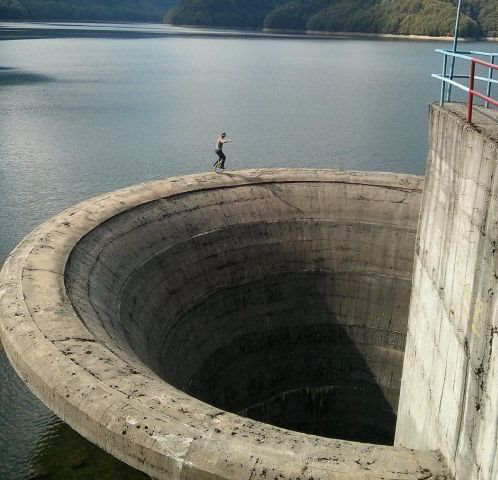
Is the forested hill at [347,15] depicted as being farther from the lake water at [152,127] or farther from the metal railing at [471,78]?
the metal railing at [471,78]

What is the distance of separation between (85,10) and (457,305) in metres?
153

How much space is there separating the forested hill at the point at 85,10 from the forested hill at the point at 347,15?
20.6m

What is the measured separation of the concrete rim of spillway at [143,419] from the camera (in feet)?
19.6

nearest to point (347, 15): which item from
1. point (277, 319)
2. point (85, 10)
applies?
point (85, 10)

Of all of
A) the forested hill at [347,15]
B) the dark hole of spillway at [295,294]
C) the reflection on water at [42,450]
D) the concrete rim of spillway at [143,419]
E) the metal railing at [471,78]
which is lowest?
the reflection on water at [42,450]

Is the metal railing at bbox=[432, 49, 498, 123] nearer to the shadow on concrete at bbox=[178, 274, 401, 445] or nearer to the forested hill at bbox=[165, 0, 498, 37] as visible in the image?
the shadow on concrete at bbox=[178, 274, 401, 445]

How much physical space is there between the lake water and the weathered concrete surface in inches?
240

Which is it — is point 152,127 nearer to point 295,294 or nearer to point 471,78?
point 295,294

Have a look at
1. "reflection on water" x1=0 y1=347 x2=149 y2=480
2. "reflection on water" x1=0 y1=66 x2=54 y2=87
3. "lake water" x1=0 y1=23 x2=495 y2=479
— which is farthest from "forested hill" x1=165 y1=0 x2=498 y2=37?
"reflection on water" x1=0 y1=347 x2=149 y2=480

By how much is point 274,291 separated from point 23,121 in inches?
1078

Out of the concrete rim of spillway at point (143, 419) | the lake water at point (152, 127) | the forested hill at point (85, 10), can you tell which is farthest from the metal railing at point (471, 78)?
the forested hill at point (85, 10)

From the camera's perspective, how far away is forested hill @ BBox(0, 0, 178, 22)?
11362 cm

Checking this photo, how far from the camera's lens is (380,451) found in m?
6.21

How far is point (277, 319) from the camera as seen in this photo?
47.3 feet
